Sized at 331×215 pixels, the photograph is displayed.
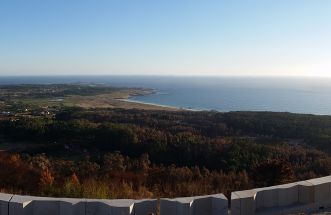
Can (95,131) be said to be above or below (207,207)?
below

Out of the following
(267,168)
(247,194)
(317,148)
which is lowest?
(317,148)

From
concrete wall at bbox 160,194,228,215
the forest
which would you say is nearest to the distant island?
the forest

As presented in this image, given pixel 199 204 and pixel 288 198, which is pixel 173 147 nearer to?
pixel 288 198

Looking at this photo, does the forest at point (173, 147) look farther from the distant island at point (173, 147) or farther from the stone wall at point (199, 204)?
the stone wall at point (199, 204)

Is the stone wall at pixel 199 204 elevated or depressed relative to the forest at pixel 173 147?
elevated

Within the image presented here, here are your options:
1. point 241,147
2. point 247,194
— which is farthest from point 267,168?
point 241,147

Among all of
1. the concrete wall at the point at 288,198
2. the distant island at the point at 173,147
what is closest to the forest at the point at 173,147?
the distant island at the point at 173,147

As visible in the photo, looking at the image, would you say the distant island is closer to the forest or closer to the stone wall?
the forest

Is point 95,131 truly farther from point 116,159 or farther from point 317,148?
point 317,148
